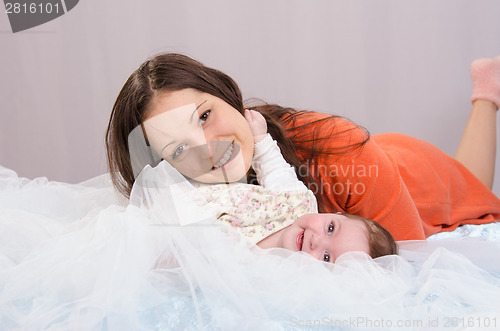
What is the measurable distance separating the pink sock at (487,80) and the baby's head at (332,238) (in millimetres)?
1173

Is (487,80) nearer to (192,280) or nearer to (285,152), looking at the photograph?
(285,152)

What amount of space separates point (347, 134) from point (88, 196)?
31.7 inches

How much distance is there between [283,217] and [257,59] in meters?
1.22

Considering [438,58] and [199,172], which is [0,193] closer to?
[199,172]

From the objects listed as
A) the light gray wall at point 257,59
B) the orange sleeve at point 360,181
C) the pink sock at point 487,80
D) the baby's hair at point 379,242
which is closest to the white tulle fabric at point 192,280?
the baby's hair at point 379,242

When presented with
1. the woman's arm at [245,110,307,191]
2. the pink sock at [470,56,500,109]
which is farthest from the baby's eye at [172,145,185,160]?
the pink sock at [470,56,500,109]

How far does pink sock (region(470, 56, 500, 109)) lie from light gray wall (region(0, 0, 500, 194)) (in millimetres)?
272

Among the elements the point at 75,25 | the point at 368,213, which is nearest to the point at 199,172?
the point at 368,213

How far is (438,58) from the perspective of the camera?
239cm

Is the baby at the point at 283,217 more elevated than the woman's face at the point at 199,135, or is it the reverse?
the woman's face at the point at 199,135

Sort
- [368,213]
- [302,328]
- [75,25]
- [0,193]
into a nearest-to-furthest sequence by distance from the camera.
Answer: [302,328], [0,193], [368,213], [75,25]

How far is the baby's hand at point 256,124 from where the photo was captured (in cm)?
144

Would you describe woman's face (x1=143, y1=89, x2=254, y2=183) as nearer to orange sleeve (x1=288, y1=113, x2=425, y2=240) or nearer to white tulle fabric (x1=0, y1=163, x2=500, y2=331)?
Result: white tulle fabric (x1=0, y1=163, x2=500, y2=331)

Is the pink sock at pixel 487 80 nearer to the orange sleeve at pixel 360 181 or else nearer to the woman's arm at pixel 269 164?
the orange sleeve at pixel 360 181
